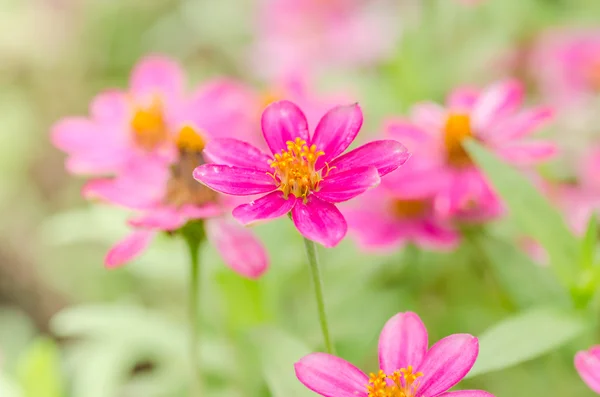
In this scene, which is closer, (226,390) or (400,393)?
(400,393)

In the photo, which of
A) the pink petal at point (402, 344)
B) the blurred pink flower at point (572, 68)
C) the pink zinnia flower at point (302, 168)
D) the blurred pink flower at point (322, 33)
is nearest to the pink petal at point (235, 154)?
the pink zinnia flower at point (302, 168)

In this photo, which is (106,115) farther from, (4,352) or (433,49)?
(433,49)

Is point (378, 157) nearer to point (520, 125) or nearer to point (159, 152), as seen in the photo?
point (520, 125)

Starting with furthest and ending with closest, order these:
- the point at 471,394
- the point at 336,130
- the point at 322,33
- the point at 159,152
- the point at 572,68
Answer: the point at 322,33 < the point at 572,68 < the point at 159,152 < the point at 336,130 < the point at 471,394

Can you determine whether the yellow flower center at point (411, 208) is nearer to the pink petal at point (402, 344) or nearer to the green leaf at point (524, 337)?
the green leaf at point (524, 337)

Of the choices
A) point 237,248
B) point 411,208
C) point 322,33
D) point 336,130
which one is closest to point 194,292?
point 237,248

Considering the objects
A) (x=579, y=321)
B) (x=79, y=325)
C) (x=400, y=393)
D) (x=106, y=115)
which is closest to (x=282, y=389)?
(x=400, y=393)

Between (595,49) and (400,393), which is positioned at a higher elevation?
(595,49)
